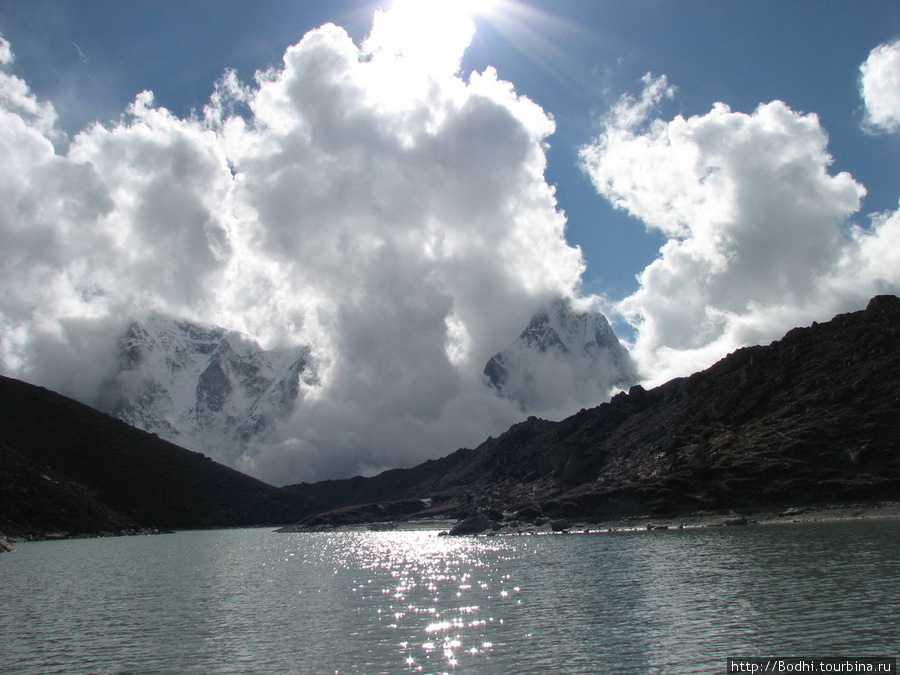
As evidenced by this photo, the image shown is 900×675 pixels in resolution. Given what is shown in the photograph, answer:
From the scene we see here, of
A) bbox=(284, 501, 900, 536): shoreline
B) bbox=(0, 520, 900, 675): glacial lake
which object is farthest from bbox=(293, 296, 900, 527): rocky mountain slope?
bbox=(0, 520, 900, 675): glacial lake

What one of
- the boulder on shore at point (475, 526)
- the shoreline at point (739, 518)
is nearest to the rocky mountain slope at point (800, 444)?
the shoreline at point (739, 518)

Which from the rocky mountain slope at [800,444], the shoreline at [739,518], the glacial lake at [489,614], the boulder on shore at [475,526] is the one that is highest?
the rocky mountain slope at [800,444]

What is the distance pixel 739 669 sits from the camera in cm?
3077

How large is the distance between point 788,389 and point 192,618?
183 meters

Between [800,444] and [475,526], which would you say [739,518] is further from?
[475,526]

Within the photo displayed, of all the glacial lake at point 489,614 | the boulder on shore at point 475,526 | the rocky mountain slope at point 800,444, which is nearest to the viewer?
the glacial lake at point 489,614

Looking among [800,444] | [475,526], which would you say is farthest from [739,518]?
[475,526]

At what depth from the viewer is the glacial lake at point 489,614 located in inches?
1388

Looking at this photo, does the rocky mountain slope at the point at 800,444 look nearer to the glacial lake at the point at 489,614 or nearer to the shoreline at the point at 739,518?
the shoreline at the point at 739,518

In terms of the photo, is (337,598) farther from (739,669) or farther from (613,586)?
(739,669)

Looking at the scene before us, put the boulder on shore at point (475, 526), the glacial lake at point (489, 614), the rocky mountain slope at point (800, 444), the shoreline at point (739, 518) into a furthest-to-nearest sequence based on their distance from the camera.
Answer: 1. the boulder on shore at point (475, 526)
2. the rocky mountain slope at point (800, 444)
3. the shoreline at point (739, 518)
4. the glacial lake at point (489, 614)

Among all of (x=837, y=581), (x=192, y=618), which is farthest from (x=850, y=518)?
(x=192, y=618)

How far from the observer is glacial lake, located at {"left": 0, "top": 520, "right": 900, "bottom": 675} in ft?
116

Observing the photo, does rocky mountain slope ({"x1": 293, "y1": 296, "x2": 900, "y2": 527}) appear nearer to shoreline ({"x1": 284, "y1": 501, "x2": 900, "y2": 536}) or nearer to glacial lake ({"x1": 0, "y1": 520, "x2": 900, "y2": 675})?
shoreline ({"x1": 284, "y1": 501, "x2": 900, "y2": 536})
